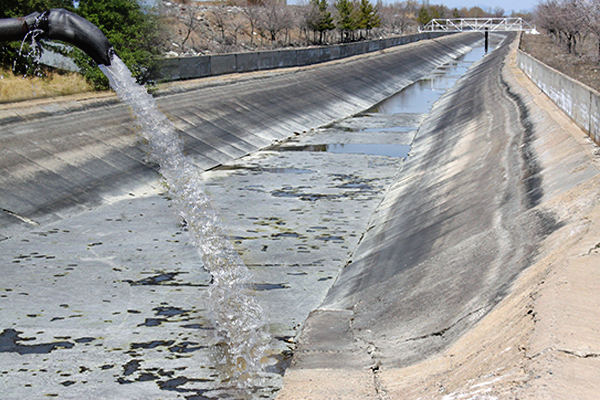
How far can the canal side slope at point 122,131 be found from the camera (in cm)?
1688

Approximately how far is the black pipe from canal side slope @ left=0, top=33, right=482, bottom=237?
18.0ft

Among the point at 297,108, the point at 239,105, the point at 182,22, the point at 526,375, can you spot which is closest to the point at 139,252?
the point at 526,375

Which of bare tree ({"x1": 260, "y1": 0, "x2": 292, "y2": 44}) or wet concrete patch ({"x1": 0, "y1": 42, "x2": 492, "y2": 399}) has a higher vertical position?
bare tree ({"x1": 260, "y1": 0, "x2": 292, "y2": 44})

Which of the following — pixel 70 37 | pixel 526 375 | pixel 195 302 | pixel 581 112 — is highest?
pixel 70 37

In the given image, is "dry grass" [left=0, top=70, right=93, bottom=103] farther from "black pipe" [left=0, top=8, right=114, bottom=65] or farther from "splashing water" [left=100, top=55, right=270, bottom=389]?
"black pipe" [left=0, top=8, right=114, bottom=65]

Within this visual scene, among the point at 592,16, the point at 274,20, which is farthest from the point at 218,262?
the point at 274,20

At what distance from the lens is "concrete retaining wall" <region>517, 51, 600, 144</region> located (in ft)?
46.4

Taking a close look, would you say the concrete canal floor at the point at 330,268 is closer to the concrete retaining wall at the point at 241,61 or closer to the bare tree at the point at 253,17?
Result: the concrete retaining wall at the point at 241,61

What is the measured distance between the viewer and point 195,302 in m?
10.9

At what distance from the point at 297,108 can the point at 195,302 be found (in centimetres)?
2352

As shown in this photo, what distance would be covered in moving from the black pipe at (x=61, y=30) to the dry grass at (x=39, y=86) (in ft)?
48.9

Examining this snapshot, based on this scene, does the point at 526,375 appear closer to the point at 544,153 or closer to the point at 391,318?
the point at 391,318

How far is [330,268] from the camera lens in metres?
12.7

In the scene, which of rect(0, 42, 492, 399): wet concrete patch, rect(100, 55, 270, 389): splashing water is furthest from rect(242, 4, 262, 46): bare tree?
rect(0, 42, 492, 399): wet concrete patch
